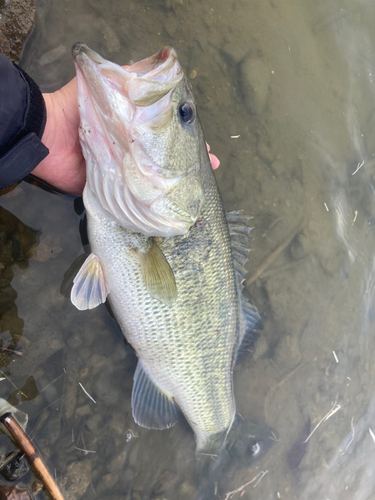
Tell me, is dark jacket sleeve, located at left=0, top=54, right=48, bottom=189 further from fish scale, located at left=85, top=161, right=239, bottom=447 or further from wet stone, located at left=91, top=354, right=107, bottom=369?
wet stone, located at left=91, top=354, right=107, bottom=369

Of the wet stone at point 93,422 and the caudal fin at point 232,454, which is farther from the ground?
the wet stone at point 93,422

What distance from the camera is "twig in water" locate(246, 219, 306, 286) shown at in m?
3.28

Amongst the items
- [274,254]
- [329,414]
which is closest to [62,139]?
[274,254]

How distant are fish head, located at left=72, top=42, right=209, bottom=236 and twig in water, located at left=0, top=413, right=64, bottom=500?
1564 millimetres

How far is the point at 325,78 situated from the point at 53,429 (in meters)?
4.49

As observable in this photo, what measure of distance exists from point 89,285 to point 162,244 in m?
0.57

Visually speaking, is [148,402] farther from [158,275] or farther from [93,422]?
[158,275]

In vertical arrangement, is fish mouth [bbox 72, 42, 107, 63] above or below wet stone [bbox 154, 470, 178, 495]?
above

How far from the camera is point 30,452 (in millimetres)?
2273

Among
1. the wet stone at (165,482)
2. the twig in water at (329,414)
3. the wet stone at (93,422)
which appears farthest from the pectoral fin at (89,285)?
the twig in water at (329,414)

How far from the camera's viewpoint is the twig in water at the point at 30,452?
2.22m

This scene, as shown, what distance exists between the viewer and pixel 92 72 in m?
1.63

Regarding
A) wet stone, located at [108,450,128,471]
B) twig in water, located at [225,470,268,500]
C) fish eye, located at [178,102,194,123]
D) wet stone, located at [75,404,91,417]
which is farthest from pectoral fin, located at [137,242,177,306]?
twig in water, located at [225,470,268,500]

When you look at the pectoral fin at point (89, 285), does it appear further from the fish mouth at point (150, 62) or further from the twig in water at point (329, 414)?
the twig in water at point (329, 414)
